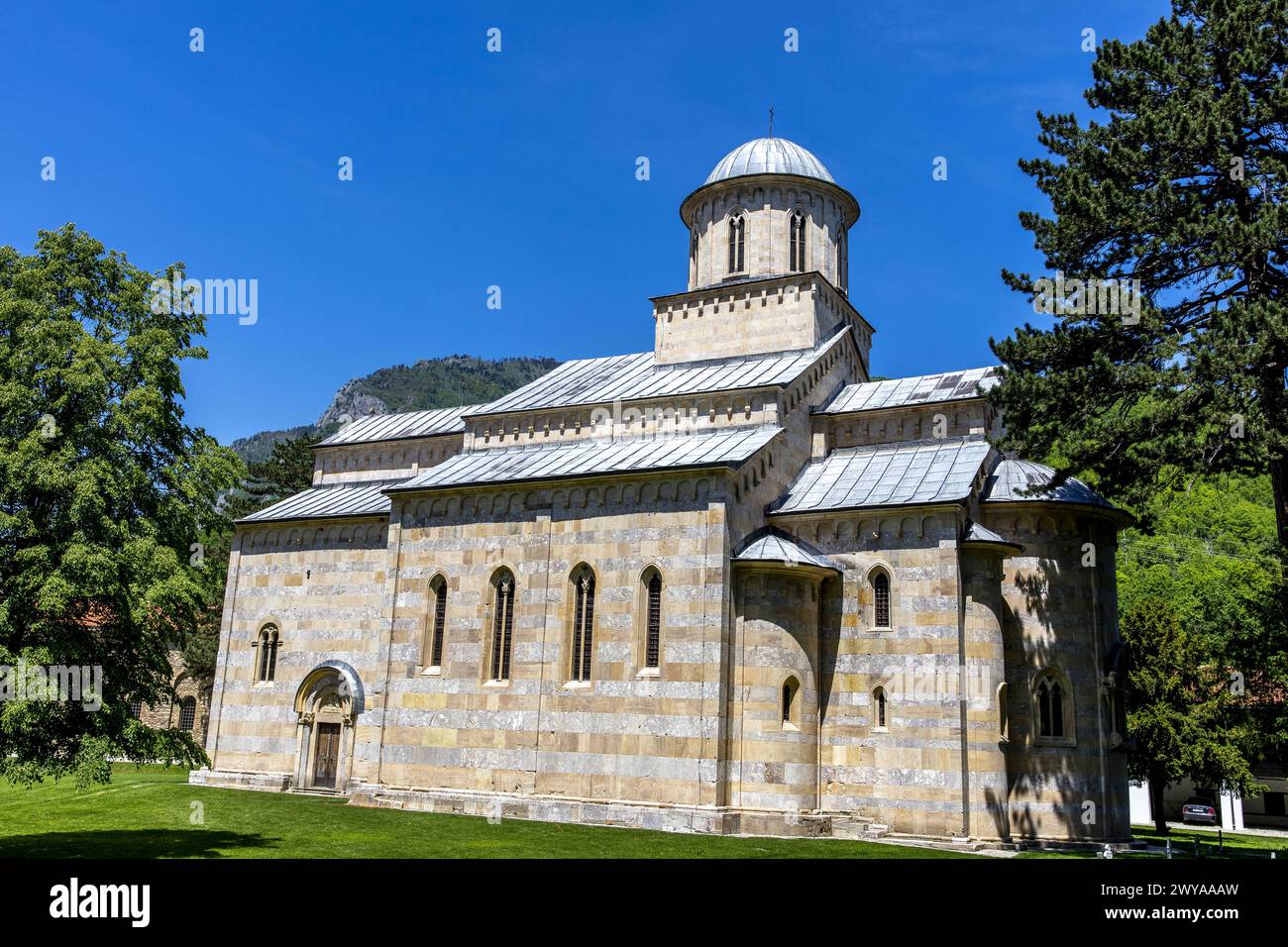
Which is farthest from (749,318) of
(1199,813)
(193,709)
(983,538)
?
(193,709)

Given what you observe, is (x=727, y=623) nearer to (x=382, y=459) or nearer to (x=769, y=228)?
(x=769, y=228)

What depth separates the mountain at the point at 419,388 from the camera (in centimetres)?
17088

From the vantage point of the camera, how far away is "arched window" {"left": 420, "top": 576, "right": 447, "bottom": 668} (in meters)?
27.0

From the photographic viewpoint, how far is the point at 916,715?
2280cm

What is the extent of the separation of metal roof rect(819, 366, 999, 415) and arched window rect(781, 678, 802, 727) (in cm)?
857

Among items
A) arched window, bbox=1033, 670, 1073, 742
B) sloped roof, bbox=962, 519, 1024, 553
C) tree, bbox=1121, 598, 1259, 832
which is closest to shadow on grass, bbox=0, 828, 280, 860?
sloped roof, bbox=962, 519, 1024, 553

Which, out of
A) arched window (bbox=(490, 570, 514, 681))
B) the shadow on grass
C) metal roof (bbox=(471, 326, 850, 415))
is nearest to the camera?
the shadow on grass

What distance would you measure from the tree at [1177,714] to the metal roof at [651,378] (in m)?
14.5

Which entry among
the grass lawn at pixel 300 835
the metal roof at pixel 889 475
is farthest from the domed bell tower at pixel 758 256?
the grass lawn at pixel 300 835

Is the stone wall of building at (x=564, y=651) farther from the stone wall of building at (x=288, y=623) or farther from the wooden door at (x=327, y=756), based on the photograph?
the wooden door at (x=327, y=756)

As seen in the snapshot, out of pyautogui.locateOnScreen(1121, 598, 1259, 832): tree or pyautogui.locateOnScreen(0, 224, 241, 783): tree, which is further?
pyautogui.locateOnScreen(1121, 598, 1259, 832): tree

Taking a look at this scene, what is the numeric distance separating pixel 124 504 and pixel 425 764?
12.0m

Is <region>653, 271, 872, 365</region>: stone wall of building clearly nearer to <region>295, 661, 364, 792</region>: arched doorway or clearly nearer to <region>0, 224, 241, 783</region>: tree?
<region>295, 661, 364, 792</region>: arched doorway

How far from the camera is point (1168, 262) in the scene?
20.3 metres
